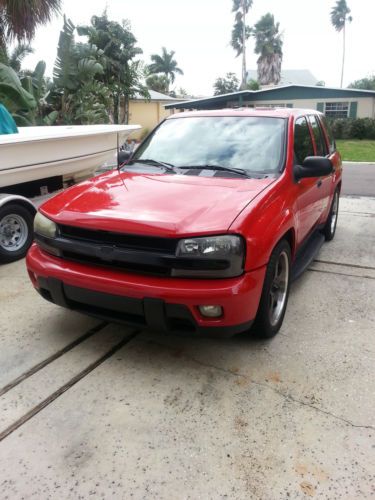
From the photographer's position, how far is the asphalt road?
32.6 ft

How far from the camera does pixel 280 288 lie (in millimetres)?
3502

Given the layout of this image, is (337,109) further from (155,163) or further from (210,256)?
(210,256)

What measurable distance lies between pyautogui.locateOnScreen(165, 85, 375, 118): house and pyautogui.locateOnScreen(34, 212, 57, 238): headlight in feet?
90.6

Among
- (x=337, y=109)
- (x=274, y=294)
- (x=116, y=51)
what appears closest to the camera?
(x=274, y=294)

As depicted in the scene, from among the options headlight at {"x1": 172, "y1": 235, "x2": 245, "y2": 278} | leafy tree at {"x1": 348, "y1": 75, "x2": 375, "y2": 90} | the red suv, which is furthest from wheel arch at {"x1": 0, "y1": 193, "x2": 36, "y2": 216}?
leafy tree at {"x1": 348, "y1": 75, "x2": 375, "y2": 90}

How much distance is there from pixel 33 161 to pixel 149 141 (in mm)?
2122

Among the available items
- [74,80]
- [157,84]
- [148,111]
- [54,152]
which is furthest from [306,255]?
[157,84]

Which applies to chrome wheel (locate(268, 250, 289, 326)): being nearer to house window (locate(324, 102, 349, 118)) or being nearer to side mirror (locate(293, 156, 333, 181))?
side mirror (locate(293, 156, 333, 181))

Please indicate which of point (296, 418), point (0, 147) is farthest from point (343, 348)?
point (0, 147)

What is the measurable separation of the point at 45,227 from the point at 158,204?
88 centimetres

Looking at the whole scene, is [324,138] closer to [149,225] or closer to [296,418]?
[149,225]

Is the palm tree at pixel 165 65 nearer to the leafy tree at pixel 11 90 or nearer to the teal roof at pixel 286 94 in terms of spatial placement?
the teal roof at pixel 286 94

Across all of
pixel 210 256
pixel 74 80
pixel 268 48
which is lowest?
pixel 210 256

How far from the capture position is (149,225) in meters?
2.74
